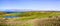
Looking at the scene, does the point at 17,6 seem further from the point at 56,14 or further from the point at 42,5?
the point at 56,14

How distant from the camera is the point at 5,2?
3.35m

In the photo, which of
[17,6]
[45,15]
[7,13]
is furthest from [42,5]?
[7,13]

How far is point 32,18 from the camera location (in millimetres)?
3285

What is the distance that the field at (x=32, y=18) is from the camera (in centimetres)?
320

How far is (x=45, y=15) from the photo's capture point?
333cm

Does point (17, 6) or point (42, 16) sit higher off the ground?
point (17, 6)

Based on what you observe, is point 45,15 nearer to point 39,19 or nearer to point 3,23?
point 39,19

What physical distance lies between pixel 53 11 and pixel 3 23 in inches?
53.3

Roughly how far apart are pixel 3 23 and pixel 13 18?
300 mm

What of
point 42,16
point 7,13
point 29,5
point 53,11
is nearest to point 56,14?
point 53,11

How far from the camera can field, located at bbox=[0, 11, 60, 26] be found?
320cm

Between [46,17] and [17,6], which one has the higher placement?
[17,6]

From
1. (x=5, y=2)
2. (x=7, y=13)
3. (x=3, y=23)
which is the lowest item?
(x=3, y=23)

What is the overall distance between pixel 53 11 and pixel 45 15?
0.24 meters
